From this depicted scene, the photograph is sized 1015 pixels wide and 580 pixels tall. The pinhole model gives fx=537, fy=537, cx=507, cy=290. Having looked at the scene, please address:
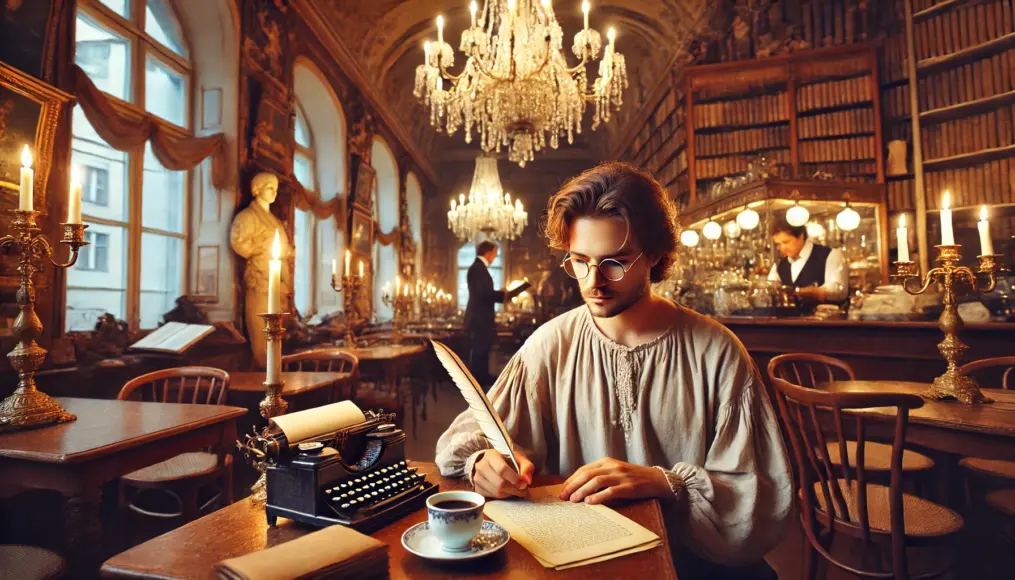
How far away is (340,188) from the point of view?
302 inches

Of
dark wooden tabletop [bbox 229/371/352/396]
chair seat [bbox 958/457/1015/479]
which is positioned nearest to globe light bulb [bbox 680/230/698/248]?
chair seat [bbox 958/457/1015/479]

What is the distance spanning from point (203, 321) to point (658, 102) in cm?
746

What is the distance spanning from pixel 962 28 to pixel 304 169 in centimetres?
761

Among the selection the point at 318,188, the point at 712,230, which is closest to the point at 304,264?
the point at 318,188

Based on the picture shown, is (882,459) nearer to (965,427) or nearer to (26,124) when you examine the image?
(965,427)

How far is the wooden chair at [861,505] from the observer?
158 centimetres

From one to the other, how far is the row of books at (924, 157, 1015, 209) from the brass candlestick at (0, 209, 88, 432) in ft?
22.8

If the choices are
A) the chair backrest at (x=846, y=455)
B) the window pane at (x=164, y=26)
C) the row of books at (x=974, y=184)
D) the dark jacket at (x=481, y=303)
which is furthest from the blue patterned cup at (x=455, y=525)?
the row of books at (x=974, y=184)

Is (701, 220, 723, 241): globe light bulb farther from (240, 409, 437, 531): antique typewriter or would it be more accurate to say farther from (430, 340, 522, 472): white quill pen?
(240, 409, 437, 531): antique typewriter

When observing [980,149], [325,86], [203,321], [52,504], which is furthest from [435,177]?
[52,504]

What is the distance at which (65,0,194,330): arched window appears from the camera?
3730 mm

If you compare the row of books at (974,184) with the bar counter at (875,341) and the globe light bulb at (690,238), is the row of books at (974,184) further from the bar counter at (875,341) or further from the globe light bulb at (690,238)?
the bar counter at (875,341)

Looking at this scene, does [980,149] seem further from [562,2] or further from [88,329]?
[88,329]

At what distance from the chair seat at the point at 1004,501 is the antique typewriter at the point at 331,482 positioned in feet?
7.02
